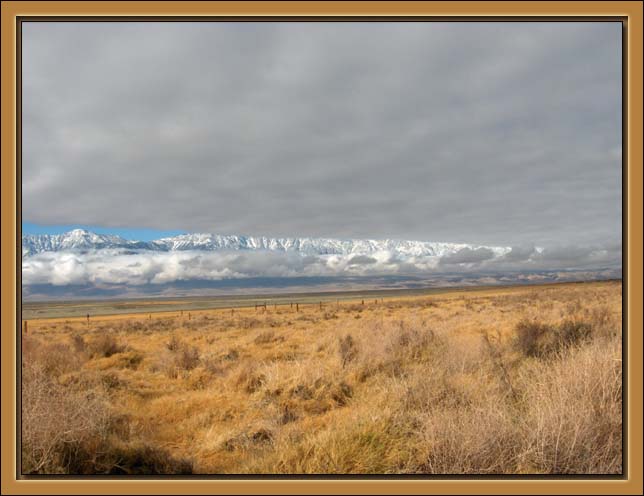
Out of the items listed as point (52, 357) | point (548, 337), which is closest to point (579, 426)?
point (548, 337)

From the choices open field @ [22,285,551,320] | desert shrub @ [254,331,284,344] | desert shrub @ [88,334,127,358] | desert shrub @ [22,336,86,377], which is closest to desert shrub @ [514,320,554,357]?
desert shrub @ [254,331,284,344]

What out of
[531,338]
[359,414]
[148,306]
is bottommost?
[148,306]

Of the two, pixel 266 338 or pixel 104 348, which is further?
pixel 266 338

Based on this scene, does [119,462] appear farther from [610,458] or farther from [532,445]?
[610,458]

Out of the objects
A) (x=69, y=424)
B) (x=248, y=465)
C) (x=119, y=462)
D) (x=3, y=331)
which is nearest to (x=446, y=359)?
(x=248, y=465)

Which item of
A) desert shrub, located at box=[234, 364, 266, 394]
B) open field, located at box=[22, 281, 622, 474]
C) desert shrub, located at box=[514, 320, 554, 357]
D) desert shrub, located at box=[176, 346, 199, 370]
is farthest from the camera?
desert shrub, located at box=[176, 346, 199, 370]

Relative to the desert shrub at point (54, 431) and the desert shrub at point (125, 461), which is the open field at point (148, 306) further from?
the desert shrub at point (125, 461)

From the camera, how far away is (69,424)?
17.2 feet

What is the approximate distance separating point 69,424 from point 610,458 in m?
6.89

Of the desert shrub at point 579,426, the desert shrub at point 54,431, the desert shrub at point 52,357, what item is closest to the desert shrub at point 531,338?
the desert shrub at point 579,426

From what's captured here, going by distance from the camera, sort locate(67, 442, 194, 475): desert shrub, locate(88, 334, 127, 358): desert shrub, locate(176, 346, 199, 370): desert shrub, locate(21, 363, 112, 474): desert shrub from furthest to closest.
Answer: locate(88, 334, 127, 358): desert shrub < locate(176, 346, 199, 370): desert shrub < locate(67, 442, 194, 475): desert shrub < locate(21, 363, 112, 474): desert shrub

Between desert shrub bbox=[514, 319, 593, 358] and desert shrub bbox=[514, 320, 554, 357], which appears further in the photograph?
desert shrub bbox=[514, 320, 554, 357]

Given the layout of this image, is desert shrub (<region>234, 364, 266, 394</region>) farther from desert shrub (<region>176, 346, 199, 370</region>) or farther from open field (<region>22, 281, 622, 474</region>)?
desert shrub (<region>176, 346, 199, 370</region>)

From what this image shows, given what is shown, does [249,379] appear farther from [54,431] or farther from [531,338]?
[531,338]
